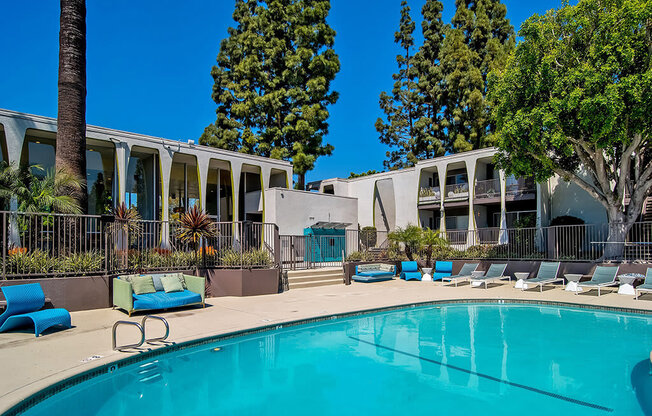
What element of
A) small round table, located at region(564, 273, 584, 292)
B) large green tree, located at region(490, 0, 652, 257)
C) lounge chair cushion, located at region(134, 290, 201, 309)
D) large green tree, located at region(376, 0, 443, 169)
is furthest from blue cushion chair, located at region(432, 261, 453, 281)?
large green tree, located at region(376, 0, 443, 169)

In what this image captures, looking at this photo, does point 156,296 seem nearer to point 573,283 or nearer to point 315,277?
point 315,277

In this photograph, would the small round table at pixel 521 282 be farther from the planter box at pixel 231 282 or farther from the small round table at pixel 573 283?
the planter box at pixel 231 282

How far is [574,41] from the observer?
15.2 metres

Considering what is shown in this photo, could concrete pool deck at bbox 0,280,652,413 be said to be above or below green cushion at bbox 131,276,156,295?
below

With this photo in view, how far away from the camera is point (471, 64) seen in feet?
103

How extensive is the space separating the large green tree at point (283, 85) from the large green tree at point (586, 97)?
15.8 meters

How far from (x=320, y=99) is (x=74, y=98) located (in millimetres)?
21283

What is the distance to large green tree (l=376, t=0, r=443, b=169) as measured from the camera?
3447cm

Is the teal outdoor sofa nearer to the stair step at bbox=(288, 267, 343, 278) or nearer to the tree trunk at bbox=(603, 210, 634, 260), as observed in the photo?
the stair step at bbox=(288, 267, 343, 278)

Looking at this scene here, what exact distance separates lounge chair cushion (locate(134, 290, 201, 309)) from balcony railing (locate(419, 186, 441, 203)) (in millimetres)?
18548

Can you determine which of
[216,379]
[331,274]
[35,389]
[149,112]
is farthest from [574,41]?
[149,112]

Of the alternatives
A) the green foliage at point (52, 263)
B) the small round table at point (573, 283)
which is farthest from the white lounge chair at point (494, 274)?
the green foliage at point (52, 263)

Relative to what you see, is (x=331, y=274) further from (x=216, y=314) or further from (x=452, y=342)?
(x=452, y=342)

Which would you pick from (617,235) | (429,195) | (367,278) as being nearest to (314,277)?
(367,278)
